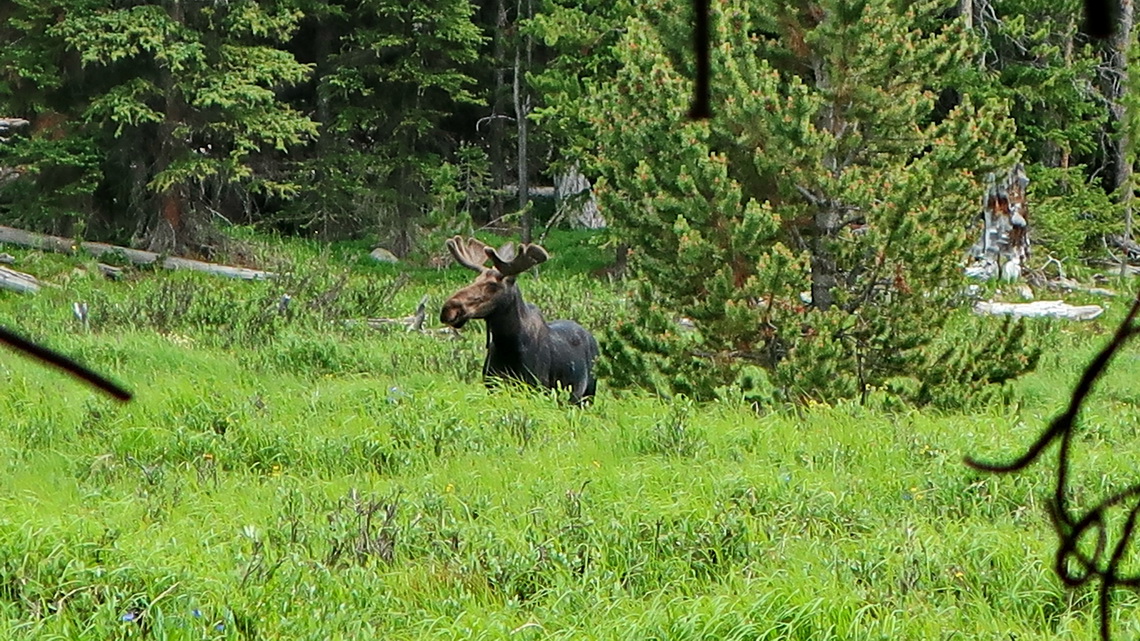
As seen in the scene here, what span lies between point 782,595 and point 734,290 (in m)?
4.53

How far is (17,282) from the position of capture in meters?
17.5

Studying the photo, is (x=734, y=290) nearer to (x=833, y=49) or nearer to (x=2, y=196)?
(x=833, y=49)

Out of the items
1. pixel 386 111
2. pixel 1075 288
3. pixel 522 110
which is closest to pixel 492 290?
pixel 1075 288

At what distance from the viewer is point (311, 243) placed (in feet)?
84.1

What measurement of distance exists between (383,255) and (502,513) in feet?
61.2

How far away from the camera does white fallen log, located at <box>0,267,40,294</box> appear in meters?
17.3

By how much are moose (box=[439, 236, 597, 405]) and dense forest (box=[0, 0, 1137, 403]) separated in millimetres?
632

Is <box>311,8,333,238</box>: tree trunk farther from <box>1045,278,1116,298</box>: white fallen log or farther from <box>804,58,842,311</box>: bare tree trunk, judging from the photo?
<box>804,58,842,311</box>: bare tree trunk

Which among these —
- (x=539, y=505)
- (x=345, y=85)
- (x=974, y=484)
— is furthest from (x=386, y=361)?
(x=345, y=85)

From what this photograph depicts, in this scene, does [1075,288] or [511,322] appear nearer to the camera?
[511,322]

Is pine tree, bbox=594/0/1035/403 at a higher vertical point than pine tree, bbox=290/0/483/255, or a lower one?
higher

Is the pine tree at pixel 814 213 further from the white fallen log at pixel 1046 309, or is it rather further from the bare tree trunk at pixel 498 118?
the bare tree trunk at pixel 498 118

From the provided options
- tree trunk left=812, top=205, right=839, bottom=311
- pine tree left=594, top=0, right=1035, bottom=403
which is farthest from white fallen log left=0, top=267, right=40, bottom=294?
tree trunk left=812, top=205, right=839, bottom=311

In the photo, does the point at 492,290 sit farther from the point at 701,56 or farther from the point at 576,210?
the point at 576,210
